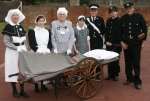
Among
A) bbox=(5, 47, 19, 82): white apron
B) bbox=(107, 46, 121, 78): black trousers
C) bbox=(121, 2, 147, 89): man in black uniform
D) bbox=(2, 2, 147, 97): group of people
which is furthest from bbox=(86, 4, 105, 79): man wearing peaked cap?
bbox=(5, 47, 19, 82): white apron

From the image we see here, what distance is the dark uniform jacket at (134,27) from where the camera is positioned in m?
10.8

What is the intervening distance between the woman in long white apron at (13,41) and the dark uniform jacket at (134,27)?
222 centimetres

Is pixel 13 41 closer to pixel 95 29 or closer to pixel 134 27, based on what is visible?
pixel 95 29

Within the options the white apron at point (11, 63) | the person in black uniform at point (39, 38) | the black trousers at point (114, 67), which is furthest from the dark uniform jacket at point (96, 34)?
the white apron at point (11, 63)

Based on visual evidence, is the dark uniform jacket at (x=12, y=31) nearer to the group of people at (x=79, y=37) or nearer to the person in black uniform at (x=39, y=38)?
the group of people at (x=79, y=37)

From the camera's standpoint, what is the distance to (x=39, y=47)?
1061cm

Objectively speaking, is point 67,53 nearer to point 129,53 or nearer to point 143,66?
point 129,53

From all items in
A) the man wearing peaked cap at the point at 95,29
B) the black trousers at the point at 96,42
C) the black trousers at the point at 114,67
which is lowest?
the black trousers at the point at 114,67

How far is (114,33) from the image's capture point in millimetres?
11320

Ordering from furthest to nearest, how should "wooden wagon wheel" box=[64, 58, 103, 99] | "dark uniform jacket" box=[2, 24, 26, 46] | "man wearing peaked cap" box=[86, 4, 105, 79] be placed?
"man wearing peaked cap" box=[86, 4, 105, 79]
"dark uniform jacket" box=[2, 24, 26, 46]
"wooden wagon wheel" box=[64, 58, 103, 99]

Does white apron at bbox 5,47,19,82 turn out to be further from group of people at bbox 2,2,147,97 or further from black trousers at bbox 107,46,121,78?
black trousers at bbox 107,46,121,78

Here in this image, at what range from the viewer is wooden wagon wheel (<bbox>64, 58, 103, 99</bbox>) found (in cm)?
1010

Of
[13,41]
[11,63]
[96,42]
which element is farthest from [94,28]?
[11,63]

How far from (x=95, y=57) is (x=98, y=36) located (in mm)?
967
